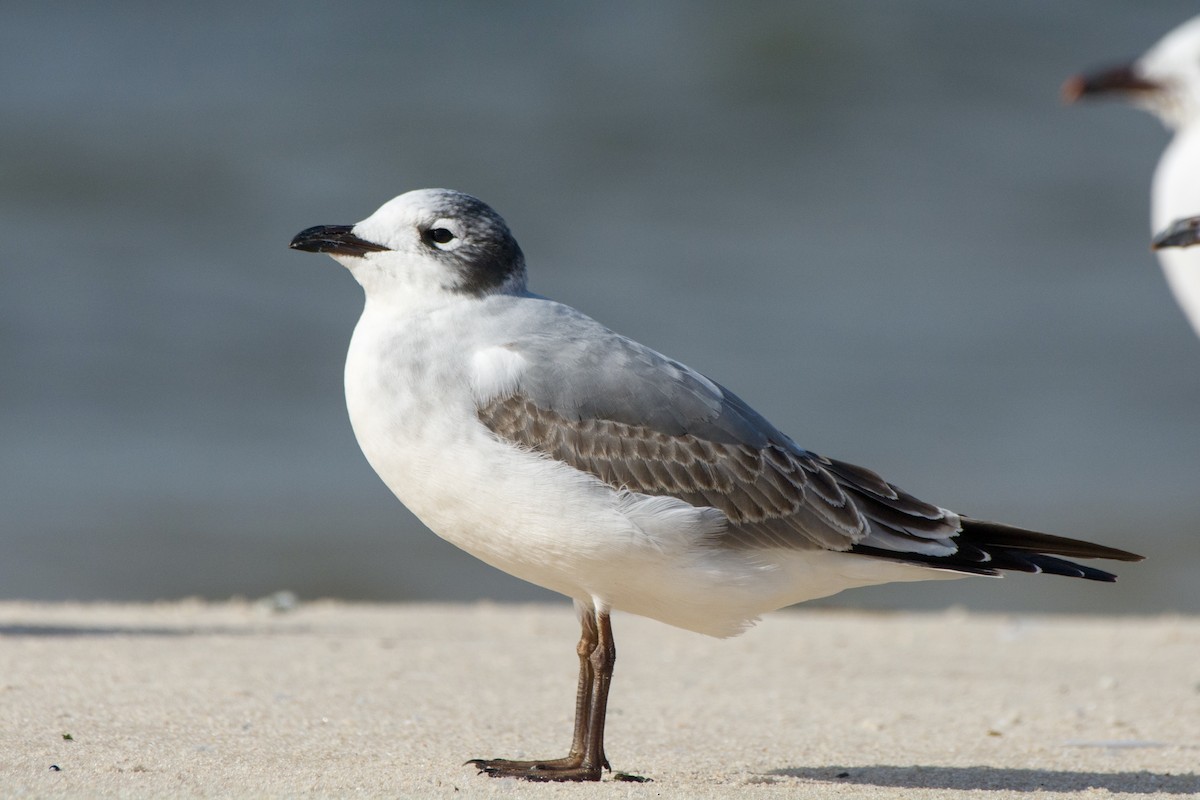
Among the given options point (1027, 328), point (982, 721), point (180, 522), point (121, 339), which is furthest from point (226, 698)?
point (1027, 328)

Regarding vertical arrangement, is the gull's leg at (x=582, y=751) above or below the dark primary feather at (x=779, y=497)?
below

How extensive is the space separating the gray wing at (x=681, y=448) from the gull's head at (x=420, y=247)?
0.27m

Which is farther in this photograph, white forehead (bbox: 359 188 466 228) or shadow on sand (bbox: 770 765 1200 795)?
white forehead (bbox: 359 188 466 228)

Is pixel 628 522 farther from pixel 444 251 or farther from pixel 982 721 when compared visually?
pixel 982 721

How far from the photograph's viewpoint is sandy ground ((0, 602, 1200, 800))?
3.77m

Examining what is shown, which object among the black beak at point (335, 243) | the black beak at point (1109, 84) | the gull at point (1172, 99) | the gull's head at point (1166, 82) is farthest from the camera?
the black beak at point (1109, 84)

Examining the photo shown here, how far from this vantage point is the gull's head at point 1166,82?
8.52m

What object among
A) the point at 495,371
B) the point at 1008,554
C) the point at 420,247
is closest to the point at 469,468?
the point at 495,371

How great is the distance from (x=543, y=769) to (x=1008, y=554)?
129cm

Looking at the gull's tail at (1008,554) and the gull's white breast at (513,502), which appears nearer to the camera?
the gull's white breast at (513,502)

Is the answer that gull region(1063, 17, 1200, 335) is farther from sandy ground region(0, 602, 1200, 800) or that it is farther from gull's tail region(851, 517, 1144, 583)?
gull's tail region(851, 517, 1144, 583)

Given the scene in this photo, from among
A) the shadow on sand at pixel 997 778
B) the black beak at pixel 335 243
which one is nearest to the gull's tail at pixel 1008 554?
the shadow on sand at pixel 997 778

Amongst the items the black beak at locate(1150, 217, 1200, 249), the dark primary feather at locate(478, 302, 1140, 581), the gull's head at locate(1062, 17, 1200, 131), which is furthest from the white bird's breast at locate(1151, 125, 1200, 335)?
the dark primary feather at locate(478, 302, 1140, 581)

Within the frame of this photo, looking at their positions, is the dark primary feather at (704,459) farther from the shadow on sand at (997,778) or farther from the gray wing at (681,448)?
the shadow on sand at (997,778)
